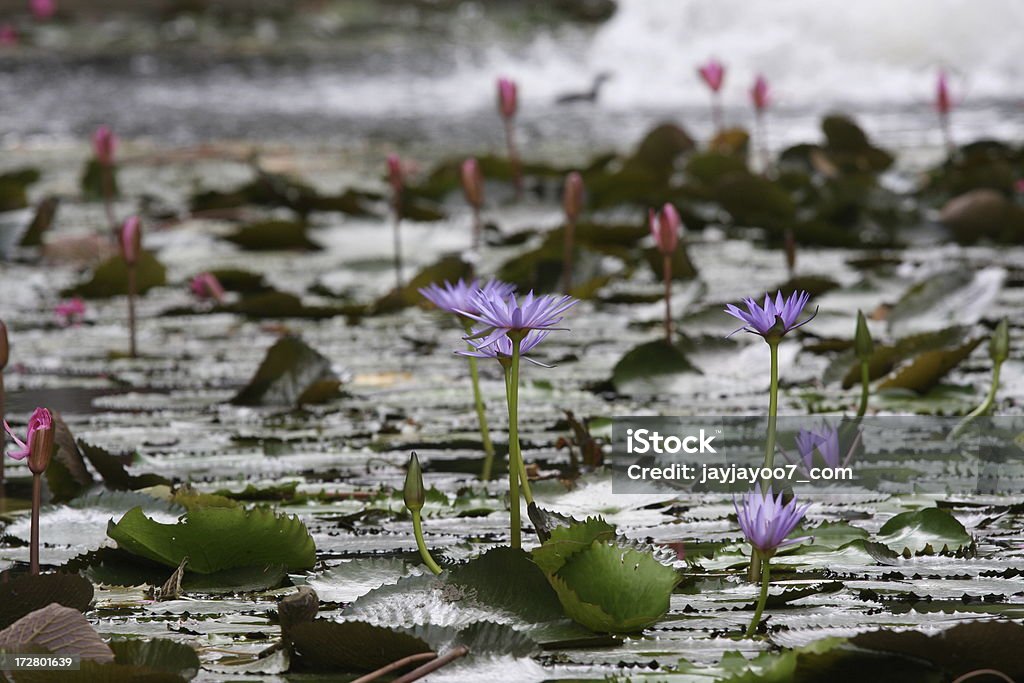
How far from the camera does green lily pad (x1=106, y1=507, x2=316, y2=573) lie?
104cm

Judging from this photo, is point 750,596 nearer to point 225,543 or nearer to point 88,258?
point 225,543

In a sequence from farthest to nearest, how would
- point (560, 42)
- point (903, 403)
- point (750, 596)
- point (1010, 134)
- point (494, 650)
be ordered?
point (560, 42) → point (1010, 134) → point (903, 403) → point (750, 596) → point (494, 650)

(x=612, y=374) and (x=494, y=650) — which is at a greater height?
(x=612, y=374)

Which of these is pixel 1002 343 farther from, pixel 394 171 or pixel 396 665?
pixel 394 171

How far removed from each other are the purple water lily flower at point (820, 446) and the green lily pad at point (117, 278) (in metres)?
1.42

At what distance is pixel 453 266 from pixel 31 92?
634 centimetres

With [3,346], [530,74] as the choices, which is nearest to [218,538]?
[3,346]

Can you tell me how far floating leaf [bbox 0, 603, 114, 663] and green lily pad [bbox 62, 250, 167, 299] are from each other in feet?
5.13

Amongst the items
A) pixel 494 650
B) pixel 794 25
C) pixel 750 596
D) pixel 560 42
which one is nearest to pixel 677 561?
pixel 750 596

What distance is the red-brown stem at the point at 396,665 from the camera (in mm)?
828

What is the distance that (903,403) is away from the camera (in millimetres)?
1573

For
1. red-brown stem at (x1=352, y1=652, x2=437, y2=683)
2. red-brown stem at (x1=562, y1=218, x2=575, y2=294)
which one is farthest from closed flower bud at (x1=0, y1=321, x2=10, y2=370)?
red-brown stem at (x1=562, y1=218, x2=575, y2=294)

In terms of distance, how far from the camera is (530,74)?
941cm

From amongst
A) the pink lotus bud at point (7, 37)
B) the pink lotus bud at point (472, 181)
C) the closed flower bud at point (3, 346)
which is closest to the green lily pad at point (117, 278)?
the pink lotus bud at point (472, 181)
